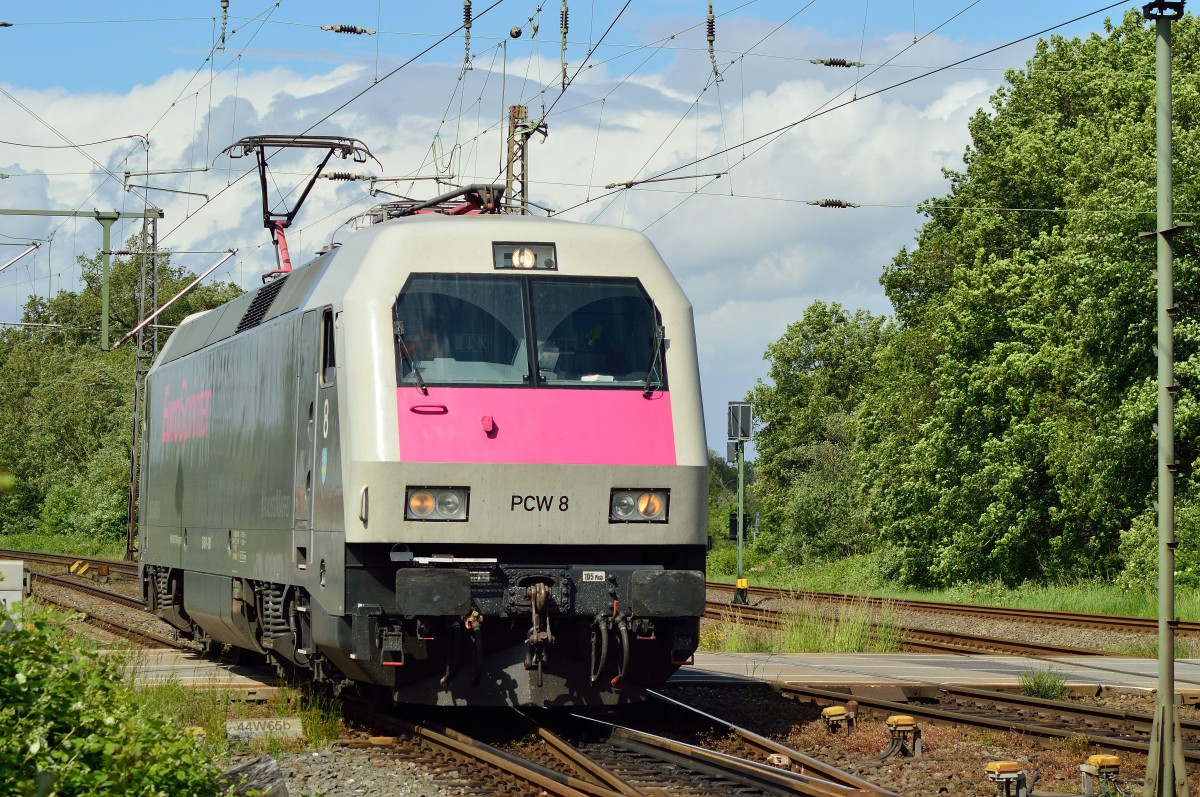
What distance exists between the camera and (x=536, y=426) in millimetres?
10414

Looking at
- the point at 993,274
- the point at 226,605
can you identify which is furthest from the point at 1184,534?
the point at 226,605

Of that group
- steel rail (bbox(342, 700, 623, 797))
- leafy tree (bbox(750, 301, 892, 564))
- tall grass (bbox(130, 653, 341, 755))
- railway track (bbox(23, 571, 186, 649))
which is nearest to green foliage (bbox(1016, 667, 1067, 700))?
steel rail (bbox(342, 700, 623, 797))

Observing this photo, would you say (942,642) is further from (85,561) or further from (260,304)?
(85,561)

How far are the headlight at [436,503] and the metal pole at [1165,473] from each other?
14.1 ft

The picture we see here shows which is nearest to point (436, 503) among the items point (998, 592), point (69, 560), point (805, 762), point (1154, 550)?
point (805, 762)

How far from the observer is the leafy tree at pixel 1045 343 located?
28766mm

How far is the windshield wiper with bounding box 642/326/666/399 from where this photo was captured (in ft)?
35.2

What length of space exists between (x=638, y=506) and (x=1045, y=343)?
2564 cm

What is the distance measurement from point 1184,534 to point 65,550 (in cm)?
4053

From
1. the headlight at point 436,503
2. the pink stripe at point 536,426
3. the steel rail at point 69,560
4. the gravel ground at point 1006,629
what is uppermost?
the pink stripe at point 536,426

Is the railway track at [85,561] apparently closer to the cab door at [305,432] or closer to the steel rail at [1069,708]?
the cab door at [305,432]

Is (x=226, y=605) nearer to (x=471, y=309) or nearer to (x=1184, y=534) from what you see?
(x=471, y=309)

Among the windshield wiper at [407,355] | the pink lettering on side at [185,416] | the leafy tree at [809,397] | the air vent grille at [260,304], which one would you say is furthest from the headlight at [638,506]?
the leafy tree at [809,397]

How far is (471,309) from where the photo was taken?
10.7 m
